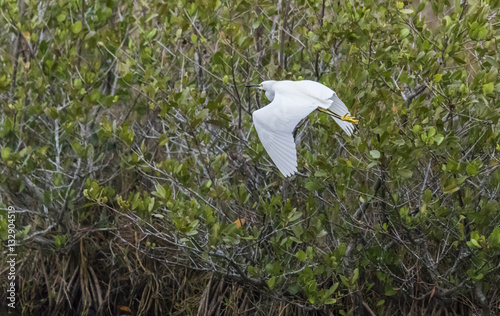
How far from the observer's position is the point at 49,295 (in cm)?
414

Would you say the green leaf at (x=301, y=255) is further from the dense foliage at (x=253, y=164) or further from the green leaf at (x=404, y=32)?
the green leaf at (x=404, y=32)

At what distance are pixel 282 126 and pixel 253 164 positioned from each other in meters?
1.02

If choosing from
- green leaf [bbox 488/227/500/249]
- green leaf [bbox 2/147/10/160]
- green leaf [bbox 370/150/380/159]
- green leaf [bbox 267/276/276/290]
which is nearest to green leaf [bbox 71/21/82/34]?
green leaf [bbox 2/147/10/160]

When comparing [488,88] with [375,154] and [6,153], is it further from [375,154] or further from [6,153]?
[6,153]

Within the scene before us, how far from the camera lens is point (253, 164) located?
3.67 meters

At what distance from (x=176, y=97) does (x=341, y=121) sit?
0.84 metres

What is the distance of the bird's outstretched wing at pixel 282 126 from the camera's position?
8.56 ft

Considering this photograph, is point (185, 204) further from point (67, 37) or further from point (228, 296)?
point (67, 37)

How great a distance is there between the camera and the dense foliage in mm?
2957

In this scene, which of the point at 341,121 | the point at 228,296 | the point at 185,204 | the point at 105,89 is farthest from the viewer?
the point at 105,89

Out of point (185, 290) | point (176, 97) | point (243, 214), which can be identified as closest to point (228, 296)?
point (185, 290)

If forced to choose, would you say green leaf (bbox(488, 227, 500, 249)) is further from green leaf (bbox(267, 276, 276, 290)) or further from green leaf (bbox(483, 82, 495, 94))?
green leaf (bbox(267, 276, 276, 290))

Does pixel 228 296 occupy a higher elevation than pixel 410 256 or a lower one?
lower

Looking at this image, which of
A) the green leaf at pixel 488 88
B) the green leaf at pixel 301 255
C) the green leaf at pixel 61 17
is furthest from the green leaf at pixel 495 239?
the green leaf at pixel 61 17
